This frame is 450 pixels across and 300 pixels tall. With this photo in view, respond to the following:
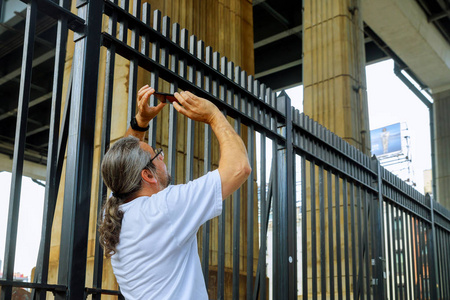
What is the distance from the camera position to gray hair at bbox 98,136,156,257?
2317 millimetres

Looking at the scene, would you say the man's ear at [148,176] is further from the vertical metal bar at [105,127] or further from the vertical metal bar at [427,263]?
the vertical metal bar at [427,263]

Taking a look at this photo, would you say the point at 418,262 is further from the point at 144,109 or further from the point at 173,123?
the point at 144,109

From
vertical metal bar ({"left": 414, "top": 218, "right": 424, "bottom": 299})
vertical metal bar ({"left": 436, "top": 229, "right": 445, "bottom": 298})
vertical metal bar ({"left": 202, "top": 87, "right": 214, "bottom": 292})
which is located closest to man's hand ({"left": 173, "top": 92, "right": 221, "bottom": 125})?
vertical metal bar ({"left": 202, "top": 87, "right": 214, "bottom": 292})

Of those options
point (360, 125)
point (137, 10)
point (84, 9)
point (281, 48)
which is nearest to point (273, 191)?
point (137, 10)

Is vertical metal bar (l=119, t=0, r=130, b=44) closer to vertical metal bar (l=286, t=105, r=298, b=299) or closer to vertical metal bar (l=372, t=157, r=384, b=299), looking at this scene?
vertical metal bar (l=286, t=105, r=298, b=299)

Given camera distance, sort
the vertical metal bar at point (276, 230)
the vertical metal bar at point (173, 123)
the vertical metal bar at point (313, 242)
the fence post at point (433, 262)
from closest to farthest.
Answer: the vertical metal bar at point (173, 123) < the vertical metal bar at point (276, 230) < the vertical metal bar at point (313, 242) < the fence post at point (433, 262)

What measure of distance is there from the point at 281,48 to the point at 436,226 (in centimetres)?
1433

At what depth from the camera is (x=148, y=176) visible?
2.39 m

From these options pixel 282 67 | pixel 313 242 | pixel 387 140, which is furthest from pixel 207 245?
pixel 387 140

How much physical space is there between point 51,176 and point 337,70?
8.21 m

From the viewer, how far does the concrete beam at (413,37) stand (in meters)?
15.7

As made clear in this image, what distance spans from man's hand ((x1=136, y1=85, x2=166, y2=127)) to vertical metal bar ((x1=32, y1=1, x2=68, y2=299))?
1.35 ft

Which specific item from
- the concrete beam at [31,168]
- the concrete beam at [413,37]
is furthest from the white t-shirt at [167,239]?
the concrete beam at [31,168]

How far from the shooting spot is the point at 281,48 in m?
22.1
